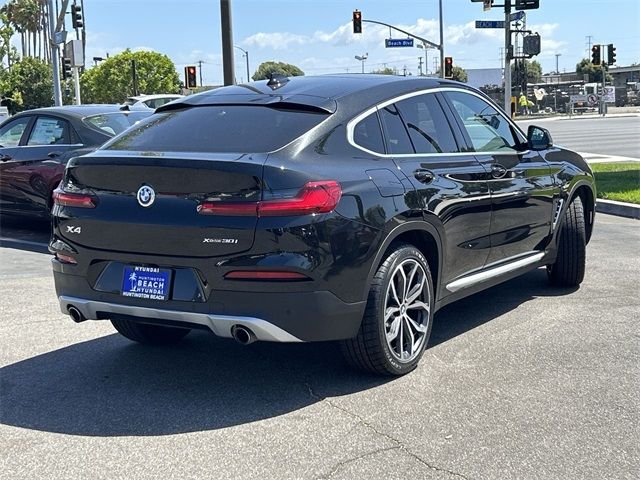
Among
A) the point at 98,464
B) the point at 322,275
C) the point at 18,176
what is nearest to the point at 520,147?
the point at 322,275

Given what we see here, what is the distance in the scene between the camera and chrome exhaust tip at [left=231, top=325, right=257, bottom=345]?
4094 mm

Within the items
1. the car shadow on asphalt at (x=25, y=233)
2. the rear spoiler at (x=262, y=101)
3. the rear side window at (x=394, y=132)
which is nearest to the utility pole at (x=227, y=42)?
the car shadow on asphalt at (x=25, y=233)

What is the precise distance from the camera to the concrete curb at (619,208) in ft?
36.2

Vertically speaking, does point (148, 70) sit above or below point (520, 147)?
above

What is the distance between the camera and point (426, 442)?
3.78 m

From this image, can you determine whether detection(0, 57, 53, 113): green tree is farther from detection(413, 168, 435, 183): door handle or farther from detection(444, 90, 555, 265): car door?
detection(413, 168, 435, 183): door handle

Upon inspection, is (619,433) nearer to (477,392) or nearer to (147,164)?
(477,392)

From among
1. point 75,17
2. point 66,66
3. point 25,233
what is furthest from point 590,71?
point 25,233

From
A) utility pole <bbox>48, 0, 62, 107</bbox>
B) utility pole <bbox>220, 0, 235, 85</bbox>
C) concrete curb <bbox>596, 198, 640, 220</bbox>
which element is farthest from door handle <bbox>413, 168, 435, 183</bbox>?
utility pole <bbox>48, 0, 62, 107</bbox>

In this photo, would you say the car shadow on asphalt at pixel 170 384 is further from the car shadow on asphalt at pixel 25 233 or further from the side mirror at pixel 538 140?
the car shadow on asphalt at pixel 25 233

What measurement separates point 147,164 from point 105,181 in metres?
0.30

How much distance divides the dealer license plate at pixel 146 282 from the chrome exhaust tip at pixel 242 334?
0.42 meters

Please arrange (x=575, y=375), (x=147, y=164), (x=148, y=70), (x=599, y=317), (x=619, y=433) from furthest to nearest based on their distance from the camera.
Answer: (x=148, y=70) → (x=599, y=317) → (x=575, y=375) → (x=147, y=164) → (x=619, y=433)

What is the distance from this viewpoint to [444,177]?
5.07m
